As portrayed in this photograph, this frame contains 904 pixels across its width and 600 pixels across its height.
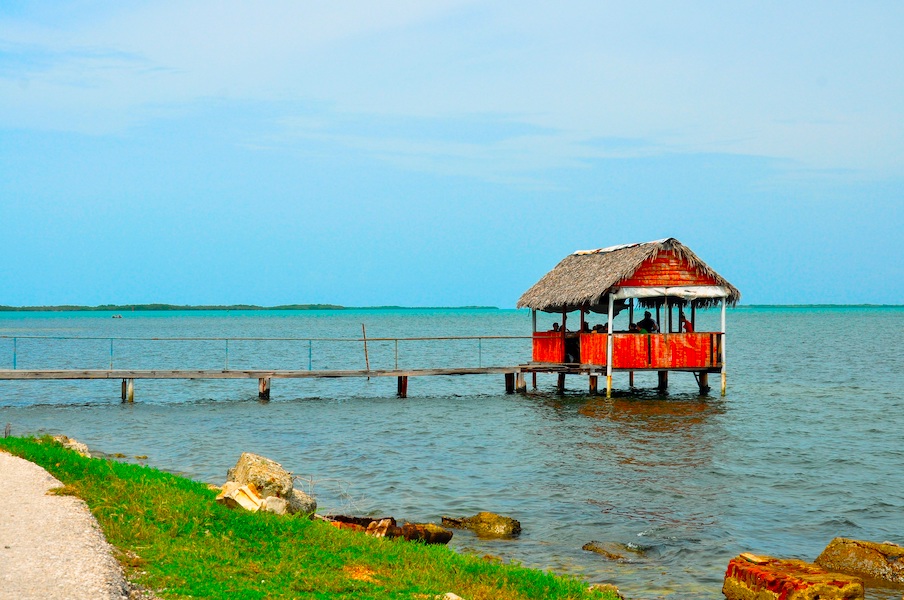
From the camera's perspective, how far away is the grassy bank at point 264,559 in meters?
8.12

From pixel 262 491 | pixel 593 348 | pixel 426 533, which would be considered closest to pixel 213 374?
pixel 593 348

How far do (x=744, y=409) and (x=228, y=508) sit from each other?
24.1 meters

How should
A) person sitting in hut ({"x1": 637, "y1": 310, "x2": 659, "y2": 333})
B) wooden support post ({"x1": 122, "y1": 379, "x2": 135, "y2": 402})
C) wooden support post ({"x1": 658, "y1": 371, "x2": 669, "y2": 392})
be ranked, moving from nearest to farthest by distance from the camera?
person sitting in hut ({"x1": 637, "y1": 310, "x2": 659, "y2": 333})
wooden support post ({"x1": 122, "y1": 379, "x2": 135, "y2": 402})
wooden support post ({"x1": 658, "y1": 371, "x2": 669, "y2": 392})

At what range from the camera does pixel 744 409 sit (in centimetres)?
3080

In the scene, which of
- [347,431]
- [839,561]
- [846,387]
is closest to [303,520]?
[839,561]

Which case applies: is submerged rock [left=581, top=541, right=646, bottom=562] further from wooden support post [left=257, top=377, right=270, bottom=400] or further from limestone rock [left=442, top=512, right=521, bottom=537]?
wooden support post [left=257, top=377, right=270, bottom=400]

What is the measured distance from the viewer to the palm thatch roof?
94.4ft

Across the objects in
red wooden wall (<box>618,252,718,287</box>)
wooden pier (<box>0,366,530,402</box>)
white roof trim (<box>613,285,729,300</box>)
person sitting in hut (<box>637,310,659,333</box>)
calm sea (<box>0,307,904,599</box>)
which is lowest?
calm sea (<box>0,307,904,599</box>)

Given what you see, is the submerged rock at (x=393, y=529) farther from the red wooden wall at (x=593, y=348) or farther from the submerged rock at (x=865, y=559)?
the red wooden wall at (x=593, y=348)

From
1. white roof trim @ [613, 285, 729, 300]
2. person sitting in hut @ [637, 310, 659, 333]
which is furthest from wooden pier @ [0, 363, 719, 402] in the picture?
white roof trim @ [613, 285, 729, 300]

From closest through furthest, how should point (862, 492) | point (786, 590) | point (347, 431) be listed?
point (786, 590) → point (862, 492) → point (347, 431)

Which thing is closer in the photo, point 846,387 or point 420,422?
point 420,422

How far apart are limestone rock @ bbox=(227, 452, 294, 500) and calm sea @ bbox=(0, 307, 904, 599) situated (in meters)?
2.57

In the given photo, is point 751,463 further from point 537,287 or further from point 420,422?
point 537,287
